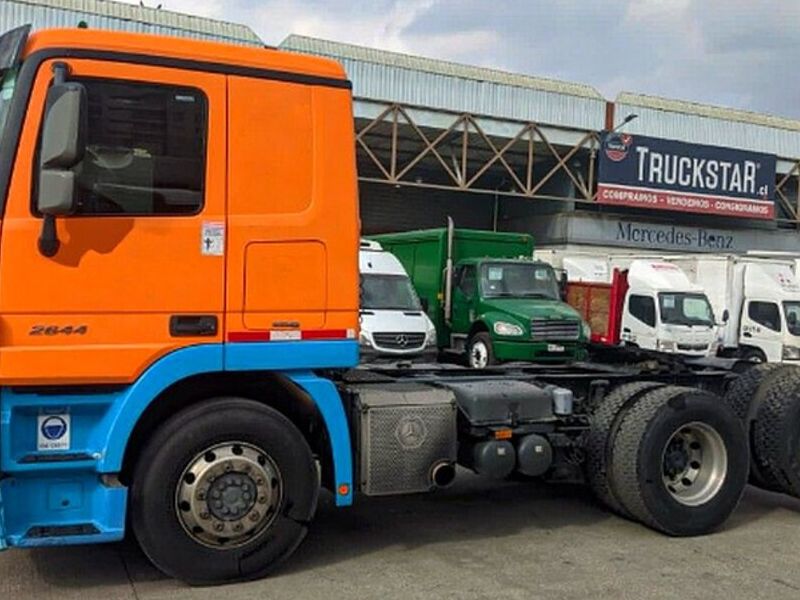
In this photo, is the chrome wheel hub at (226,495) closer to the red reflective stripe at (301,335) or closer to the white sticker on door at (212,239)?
the red reflective stripe at (301,335)

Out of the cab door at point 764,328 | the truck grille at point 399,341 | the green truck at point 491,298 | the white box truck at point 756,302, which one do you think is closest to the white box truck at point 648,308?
the white box truck at point 756,302

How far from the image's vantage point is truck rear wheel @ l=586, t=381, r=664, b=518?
650 centimetres

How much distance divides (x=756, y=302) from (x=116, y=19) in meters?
17.3

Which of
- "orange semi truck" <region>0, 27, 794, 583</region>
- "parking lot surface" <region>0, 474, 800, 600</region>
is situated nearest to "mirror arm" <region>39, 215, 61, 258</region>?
"orange semi truck" <region>0, 27, 794, 583</region>

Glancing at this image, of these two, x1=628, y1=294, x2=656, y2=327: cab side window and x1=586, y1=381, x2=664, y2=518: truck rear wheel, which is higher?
x1=628, y1=294, x2=656, y2=327: cab side window

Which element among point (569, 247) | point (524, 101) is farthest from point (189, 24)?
point (569, 247)

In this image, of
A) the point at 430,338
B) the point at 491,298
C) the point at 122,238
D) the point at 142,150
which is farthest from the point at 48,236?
the point at 491,298

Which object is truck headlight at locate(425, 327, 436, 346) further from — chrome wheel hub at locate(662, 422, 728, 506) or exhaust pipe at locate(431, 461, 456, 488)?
exhaust pipe at locate(431, 461, 456, 488)

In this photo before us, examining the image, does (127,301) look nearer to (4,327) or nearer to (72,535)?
(4,327)

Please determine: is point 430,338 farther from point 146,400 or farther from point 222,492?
point 146,400

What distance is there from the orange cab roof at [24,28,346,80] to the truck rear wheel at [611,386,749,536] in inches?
127

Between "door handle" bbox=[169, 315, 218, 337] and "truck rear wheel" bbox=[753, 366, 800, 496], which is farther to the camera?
"truck rear wheel" bbox=[753, 366, 800, 496]

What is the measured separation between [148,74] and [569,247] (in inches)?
1055

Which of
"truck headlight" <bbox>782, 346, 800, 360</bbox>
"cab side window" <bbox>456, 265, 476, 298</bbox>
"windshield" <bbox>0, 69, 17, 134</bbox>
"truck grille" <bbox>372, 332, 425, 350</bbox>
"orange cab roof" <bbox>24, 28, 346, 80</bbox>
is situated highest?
"orange cab roof" <bbox>24, 28, 346, 80</bbox>
